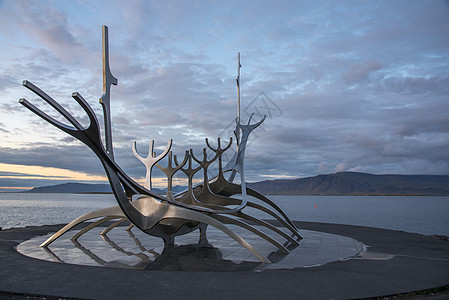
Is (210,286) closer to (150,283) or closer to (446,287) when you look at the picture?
(150,283)

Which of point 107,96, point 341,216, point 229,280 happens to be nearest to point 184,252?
point 229,280

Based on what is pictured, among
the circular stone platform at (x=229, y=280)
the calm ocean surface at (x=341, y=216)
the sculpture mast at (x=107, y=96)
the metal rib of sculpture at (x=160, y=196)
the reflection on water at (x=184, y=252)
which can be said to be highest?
the sculpture mast at (x=107, y=96)

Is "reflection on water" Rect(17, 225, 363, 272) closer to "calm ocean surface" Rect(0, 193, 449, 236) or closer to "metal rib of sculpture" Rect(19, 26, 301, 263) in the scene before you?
"metal rib of sculpture" Rect(19, 26, 301, 263)

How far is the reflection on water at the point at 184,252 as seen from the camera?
12.3m

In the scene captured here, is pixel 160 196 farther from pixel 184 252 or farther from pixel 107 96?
pixel 107 96

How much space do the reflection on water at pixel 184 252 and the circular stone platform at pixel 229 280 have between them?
467 mm

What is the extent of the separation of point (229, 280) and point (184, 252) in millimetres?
5044

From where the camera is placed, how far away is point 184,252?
1471 centimetres

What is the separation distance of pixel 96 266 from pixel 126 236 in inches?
311

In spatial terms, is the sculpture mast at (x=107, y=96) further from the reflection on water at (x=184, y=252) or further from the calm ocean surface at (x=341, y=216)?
the calm ocean surface at (x=341, y=216)

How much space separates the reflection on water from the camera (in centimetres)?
1228

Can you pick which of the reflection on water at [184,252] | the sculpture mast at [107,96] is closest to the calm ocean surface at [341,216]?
the reflection on water at [184,252]

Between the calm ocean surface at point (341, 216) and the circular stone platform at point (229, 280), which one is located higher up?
the circular stone platform at point (229, 280)

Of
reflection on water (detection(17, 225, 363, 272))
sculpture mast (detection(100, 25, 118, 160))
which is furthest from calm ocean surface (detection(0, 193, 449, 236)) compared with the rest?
sculpture mast (detection(100, 25, 118, 160))
